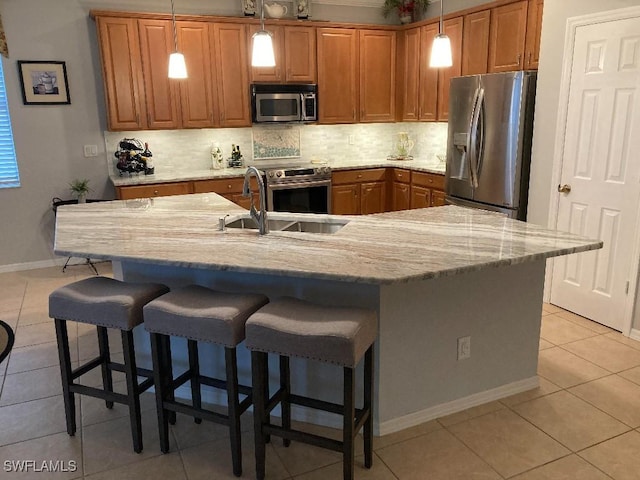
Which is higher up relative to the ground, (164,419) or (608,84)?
(608,84)

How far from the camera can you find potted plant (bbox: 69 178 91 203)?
4.96 metres

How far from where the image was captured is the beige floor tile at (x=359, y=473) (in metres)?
2.20

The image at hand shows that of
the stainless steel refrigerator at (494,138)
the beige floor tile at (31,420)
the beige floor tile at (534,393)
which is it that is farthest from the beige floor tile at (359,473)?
the stainless steel refrigerator at (494,138)

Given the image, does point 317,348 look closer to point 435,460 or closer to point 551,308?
point 435,460

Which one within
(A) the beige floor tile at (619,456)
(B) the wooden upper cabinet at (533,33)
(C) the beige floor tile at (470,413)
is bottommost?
(A) the beige floor tile at (619,456)

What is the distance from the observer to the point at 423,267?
2.05 metres

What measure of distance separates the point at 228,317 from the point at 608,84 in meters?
2.99

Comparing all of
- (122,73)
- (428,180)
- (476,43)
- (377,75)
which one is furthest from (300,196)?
(476,43)

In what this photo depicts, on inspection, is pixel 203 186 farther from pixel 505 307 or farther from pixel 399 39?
pixel 505 307

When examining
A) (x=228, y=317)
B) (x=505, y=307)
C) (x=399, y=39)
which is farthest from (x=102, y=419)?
(x=399, y=39)

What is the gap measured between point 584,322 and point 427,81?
3047 mm

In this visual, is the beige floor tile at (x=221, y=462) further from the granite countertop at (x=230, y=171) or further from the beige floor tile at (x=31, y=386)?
the granite countertop at (x=230, y=171)

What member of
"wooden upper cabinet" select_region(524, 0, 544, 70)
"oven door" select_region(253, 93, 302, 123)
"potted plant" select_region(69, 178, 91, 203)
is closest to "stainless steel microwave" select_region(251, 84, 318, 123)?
"oven door" select_region(253, 93, 302, 123)

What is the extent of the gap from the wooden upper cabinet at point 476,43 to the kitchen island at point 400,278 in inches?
94.7
